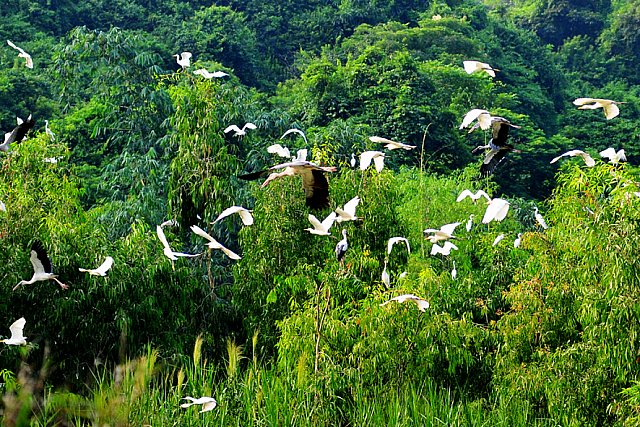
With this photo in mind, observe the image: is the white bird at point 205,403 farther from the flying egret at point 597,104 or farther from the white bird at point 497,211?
the flying egret at point 597,104

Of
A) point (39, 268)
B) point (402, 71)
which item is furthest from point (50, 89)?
point (39, 268)

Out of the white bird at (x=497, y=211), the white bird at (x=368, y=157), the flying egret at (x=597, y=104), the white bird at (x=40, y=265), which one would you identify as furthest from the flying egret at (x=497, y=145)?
the white bird at (x=40, y=265)

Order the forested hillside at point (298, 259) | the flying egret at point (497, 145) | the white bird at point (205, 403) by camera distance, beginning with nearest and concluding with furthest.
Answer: the white bird at point (205, 403) → the flying egret at point (497, 145) → the forested hillside at point (298, 259)

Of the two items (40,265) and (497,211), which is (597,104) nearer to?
(497,211)

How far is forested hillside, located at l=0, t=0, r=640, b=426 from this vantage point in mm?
6574

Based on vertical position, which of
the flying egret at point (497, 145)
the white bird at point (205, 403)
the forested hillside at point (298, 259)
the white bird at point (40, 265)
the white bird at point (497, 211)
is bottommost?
the forested hillside at point (298, 259)

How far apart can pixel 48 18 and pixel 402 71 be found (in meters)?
7.63

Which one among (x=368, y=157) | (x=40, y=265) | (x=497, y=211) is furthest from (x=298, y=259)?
(x=497, y=211)

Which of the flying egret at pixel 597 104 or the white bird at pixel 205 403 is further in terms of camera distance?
the white bird at pixel 205 403

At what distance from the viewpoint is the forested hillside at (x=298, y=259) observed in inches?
259

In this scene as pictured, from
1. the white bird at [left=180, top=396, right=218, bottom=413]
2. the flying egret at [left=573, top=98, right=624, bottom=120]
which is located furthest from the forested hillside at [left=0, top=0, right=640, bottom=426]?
the white bird at [left=180, top=396, right=218, bottom=413]

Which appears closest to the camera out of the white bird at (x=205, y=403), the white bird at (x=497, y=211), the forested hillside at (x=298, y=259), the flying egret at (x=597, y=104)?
the flying egret at (x=597, y=104)

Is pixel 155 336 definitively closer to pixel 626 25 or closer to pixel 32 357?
pixel 32 357

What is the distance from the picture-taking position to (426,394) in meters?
7.58
